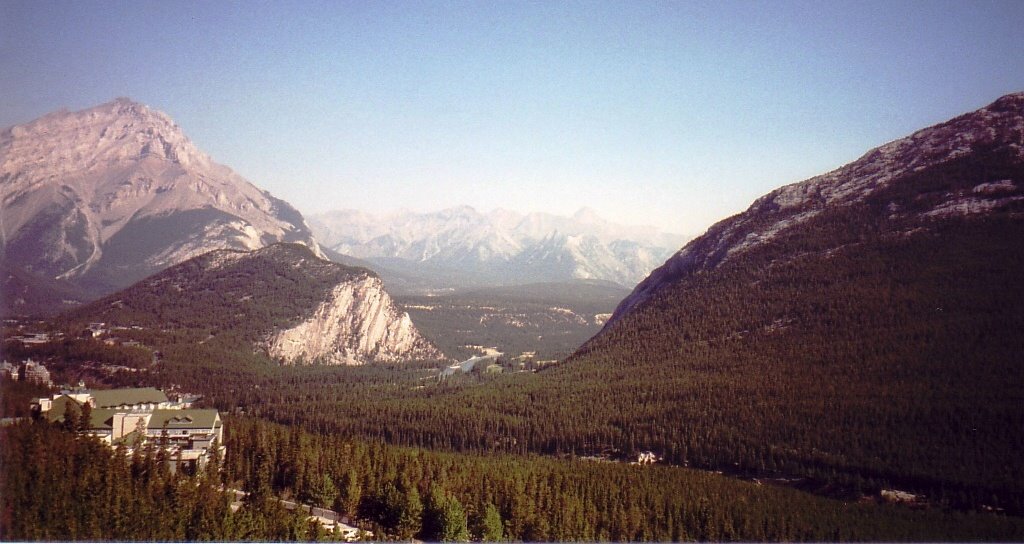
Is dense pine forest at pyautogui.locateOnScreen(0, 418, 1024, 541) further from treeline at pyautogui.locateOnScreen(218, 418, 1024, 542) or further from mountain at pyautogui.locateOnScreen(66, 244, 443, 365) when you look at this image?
mountain at pyautogui.locateOnScreen(66, 244, 443, 365)

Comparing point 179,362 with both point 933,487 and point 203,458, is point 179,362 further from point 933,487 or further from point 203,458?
point 933,487

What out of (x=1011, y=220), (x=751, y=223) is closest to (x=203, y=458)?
(x=1011, y=220)

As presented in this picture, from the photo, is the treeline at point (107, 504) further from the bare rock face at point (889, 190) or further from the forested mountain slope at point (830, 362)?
the bare rock face at point (889, 190)

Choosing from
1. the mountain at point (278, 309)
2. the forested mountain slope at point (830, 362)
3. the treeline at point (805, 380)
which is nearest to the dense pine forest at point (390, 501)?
the treeline at point (805, 380)

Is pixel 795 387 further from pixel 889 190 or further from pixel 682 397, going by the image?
pixel 889 190

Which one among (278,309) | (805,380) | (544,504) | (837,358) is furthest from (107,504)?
(278,309)

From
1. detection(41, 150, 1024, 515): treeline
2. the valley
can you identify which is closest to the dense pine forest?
the valley

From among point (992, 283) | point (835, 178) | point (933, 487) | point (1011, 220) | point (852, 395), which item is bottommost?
point (933, 487)
